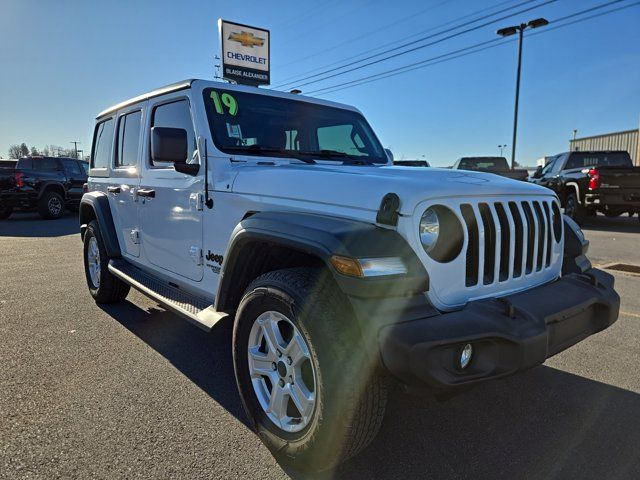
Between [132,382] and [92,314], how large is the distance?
72.6 inches

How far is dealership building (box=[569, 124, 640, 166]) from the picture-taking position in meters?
30.6

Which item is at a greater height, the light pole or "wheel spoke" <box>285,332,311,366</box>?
the light pole

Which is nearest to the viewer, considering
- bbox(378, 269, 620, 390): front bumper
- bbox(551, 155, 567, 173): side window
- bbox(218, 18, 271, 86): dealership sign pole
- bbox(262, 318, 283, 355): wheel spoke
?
bbox(378, 269, 620, 390): front bumper

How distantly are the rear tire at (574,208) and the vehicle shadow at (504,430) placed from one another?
34.0 ft

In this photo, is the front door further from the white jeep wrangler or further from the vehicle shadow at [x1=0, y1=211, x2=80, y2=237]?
the vehicle shadow at [x1=0, y1=211, x2=80, y2=237]

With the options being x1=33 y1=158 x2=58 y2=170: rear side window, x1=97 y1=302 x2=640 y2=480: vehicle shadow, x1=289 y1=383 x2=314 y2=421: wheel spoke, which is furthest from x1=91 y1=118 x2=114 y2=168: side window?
x1=33 y1=158 x2=58 y2=170: rear side window

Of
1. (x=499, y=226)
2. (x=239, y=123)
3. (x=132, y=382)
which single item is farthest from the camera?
(x=239, y=123)

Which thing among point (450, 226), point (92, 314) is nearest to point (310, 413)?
point (450, 226)

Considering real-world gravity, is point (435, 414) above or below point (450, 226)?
below

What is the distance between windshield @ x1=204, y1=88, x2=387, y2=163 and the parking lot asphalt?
1.35m

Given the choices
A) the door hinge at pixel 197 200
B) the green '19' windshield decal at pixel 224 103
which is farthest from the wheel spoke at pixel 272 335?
the green '19' windshield decal at pixel 224 103

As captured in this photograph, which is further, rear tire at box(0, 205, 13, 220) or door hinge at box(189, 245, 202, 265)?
rear tire at box(0, 205, 13, 220)

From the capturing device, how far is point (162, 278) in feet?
12.7

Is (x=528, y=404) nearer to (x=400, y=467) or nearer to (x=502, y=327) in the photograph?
(x=400, y=467)
